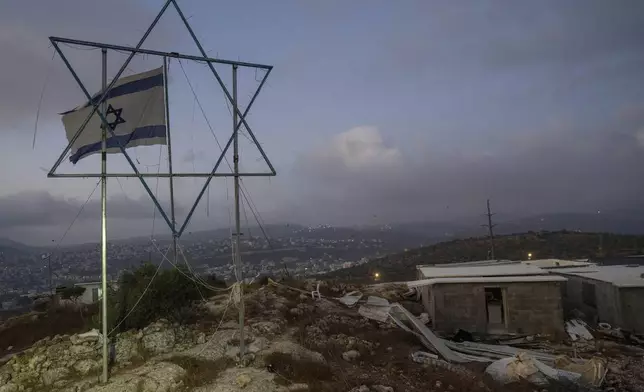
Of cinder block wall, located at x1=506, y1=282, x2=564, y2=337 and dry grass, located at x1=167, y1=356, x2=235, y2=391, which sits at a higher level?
dry grass, located at x1=167, y1=356, x2=235, y2=391

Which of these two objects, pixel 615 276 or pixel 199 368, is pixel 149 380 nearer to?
pixel 199 368

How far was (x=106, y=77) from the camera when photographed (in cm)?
959

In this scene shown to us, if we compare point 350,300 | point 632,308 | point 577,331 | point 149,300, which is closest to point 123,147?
point 149,300

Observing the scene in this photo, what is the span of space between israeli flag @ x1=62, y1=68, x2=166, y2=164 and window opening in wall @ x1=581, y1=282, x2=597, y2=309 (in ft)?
70.6

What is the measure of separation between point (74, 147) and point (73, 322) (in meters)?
9.92

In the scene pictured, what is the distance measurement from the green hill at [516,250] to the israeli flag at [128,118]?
45.5m

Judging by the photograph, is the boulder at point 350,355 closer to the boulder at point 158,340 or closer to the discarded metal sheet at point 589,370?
the boulder at point 158,340

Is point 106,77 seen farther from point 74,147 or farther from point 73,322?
point 73,322

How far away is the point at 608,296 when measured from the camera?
1991 centimetres

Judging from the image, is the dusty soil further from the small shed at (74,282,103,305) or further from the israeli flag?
the israeli flag

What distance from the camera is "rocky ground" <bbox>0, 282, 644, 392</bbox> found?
30.9 ft

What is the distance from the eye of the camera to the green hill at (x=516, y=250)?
56.2 meters

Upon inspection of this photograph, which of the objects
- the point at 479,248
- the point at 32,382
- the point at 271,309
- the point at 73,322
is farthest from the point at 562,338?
the point at 479,248

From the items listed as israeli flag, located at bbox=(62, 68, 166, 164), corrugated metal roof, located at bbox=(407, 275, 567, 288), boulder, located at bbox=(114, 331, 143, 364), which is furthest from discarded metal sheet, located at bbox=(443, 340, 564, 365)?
israeli flag, located at bbox=(62, 68, 166, 164)
